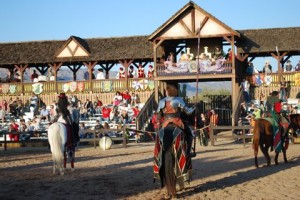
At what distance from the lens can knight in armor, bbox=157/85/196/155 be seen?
436 inches

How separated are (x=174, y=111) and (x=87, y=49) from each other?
3041 cm

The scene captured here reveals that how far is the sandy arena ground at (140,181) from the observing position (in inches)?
443

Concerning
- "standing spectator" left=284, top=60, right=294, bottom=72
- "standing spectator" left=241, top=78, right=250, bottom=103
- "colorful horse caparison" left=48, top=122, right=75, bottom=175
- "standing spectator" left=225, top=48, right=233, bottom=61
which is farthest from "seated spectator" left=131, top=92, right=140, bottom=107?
"colorful horse caparison" left=48, top=122, right=75, bottom=175

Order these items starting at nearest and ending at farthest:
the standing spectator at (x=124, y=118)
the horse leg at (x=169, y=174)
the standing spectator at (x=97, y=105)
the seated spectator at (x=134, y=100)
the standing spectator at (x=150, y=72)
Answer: the horse leg at (x=169, y=174), the standing spectator at (x=124, y=118), the standing spectator at (x=97, y=105), the seated spectator at (x=134, y=100), the standing spectator at (x=150, y=72)

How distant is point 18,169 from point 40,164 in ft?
5.52

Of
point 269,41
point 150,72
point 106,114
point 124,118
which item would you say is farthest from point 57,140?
point 269,41

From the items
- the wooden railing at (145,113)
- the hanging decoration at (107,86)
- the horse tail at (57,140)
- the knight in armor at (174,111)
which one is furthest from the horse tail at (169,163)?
the hanging decoration at (107,86)

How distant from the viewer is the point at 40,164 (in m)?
19.5

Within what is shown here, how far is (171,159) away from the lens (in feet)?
35.4

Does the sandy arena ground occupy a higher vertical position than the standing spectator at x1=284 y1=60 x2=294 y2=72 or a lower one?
lower

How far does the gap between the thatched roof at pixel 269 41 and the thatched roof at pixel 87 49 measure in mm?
6340

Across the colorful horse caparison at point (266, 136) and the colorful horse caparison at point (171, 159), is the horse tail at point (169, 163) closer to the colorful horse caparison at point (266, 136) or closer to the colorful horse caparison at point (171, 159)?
the colorful horse caparison at point (171, 159)

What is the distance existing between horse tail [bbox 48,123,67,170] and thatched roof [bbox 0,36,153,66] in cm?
2350

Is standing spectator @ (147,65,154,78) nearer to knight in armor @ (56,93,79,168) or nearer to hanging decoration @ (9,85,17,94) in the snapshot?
hanging decoration @ (9,85,17,94)
